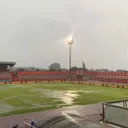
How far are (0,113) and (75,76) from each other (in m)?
47.9

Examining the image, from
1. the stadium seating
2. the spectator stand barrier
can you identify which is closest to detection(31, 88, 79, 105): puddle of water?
the spectator stand barrier

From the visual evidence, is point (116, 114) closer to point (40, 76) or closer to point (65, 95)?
point (65, 95)

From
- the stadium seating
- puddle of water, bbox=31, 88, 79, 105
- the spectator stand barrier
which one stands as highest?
the stadium seating

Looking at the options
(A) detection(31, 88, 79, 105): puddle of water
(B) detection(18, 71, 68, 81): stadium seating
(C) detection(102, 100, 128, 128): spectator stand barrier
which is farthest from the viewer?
(B) detection(18, 71, 68, 81): stadium seating

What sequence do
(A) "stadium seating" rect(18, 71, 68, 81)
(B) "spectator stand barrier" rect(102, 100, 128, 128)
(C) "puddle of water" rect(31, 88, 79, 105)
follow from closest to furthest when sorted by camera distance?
(B) "spectator stand barrier" rect(102, 100, 128, 128) < (C) "puddle of water" rect(31, 88, 79, 105) < (A) "stadium seating" rect(18, 71, 68, 81)

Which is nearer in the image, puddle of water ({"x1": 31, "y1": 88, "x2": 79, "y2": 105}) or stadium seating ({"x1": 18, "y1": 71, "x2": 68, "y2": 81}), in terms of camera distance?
puddle of water ({"x1": 31, "y1": 88, "x2": 79, "y2": 105})

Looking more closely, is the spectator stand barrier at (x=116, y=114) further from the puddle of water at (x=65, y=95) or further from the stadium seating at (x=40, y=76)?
the stadium seating at (x=40, y=76)

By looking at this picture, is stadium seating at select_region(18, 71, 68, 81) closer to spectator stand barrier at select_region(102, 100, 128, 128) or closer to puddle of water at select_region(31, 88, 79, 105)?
puddle of water at select_region(31, 88, 79, 105)

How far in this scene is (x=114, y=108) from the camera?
10281 millimetres

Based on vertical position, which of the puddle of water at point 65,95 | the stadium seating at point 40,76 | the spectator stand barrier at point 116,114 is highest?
the stadium seating at point 40,76

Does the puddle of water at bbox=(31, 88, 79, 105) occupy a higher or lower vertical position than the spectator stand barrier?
lower

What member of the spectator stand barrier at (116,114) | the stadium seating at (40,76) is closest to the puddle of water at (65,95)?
the spectator stand barrier at (116,114)

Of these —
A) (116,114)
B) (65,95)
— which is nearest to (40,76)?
(65,95)

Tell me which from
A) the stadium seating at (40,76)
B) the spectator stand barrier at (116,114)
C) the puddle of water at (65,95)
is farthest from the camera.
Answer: the stadium seating at (40,76)
